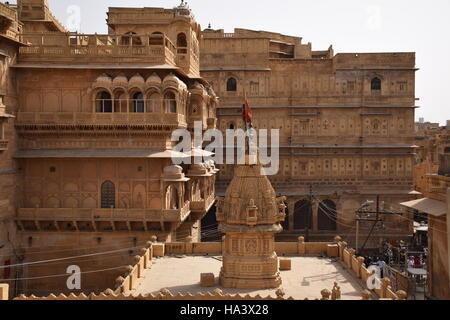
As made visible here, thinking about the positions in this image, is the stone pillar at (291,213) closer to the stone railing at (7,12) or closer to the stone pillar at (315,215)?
the stone pillar at (315,215)

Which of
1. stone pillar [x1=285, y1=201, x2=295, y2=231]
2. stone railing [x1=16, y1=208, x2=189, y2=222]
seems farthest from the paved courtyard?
stone pillar [x1=285, y1=201, x2=295, y2=231]

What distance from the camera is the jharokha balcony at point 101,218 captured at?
1042 inches

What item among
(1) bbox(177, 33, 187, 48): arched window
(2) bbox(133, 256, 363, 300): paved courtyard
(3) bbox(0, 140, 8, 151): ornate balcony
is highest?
(1) bbox(177, 33, 187, 48): arched window

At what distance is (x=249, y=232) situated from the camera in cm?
1809

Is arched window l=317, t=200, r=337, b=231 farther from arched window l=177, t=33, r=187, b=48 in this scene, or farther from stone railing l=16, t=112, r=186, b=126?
stone railing l=16, t=112, r=186, b=126

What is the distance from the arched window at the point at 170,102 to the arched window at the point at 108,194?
4579mm

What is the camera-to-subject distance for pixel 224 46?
143ft

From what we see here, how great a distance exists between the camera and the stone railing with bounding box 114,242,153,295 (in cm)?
1746

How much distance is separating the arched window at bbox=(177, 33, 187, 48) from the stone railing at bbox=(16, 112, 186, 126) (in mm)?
6055

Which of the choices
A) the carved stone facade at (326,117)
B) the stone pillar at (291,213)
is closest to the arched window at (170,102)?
the carved stone facade at (326,117)

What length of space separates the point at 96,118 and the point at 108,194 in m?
3.74

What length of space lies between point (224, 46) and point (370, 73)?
1144 cm

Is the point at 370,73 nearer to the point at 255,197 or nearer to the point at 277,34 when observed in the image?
the point at 277,34

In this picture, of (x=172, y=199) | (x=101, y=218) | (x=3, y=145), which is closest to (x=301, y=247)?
(x=172, y=199)
